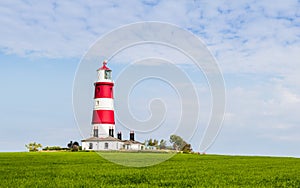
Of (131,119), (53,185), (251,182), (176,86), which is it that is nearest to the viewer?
(53,185)

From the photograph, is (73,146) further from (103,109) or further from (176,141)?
(176,141)

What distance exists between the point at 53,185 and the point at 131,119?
73.0 ft

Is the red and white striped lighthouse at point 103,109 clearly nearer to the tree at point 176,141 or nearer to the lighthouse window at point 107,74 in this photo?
the lighthouse window at point 107,74

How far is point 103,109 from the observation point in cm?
7231

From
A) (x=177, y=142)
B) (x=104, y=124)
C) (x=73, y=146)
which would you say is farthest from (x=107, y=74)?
(x=177, y=142)

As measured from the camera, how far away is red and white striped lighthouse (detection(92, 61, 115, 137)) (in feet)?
236

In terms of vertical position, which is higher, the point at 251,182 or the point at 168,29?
the point at 168,29

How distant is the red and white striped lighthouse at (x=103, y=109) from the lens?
236ft

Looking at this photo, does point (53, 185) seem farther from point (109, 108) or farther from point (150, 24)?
point (109, 108)

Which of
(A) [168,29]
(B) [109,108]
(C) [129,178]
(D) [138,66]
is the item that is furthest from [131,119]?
(B) [109,108]

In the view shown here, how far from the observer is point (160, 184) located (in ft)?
51.7

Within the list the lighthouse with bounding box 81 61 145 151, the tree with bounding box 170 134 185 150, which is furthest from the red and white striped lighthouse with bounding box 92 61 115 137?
the tree with bounding box 170 134 185 150

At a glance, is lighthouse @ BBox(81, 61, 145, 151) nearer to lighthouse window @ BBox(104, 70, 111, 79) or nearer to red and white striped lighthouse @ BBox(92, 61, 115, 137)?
red and white striped lighthouse @ BBox(92, 61, 115, 137)

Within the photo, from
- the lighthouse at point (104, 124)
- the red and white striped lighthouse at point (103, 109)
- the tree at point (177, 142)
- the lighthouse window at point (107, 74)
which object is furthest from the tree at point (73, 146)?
the tree at point (177, 142)
